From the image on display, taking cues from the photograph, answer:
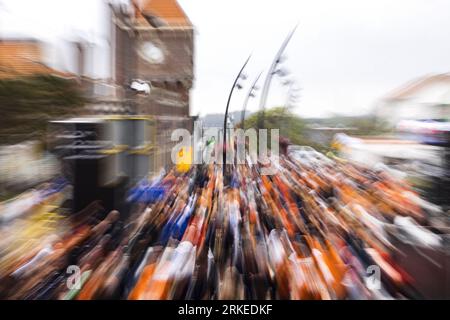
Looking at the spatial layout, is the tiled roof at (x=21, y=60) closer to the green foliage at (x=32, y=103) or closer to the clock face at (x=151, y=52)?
the green foliage at (x=32, y=103)

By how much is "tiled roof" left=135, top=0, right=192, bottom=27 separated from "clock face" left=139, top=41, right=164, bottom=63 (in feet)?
0.72

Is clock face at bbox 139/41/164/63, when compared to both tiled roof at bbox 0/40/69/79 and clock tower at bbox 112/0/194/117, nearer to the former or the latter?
clock tower at bbox 112/0/194/117

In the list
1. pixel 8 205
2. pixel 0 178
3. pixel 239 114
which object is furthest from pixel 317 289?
pixel 0 178

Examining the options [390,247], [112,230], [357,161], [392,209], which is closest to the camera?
[390,247]

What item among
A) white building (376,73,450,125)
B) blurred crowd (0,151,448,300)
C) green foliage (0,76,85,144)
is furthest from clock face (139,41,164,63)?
white building (376,73,450,125)

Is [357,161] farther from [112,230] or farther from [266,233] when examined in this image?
[112,230]

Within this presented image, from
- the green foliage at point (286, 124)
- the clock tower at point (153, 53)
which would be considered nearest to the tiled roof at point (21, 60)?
the clock tower at point (153, 53)

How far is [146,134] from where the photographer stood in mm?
3453

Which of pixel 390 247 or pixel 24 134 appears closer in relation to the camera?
pixel 390 247

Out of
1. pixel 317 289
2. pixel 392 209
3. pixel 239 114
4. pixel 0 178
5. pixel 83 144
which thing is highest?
pixel 239 114

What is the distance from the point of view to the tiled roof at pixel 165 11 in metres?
2.97

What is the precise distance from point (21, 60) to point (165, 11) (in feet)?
5.43

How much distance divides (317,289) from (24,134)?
10.4 feet

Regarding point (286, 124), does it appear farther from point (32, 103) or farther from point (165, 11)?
point (32, 103)
